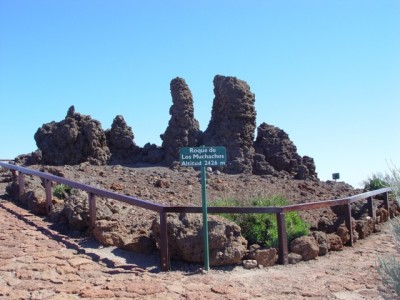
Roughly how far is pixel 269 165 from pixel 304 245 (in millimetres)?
17701

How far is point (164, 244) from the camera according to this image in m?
7.83

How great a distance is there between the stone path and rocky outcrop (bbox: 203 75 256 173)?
17351mm

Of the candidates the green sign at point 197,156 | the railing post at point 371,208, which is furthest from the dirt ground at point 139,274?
the railing post at point 371,208

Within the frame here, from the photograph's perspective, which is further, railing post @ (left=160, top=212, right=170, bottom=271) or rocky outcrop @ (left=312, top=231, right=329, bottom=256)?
rocky outcrop @ (left=312, top=231, right=329, bottom=256)

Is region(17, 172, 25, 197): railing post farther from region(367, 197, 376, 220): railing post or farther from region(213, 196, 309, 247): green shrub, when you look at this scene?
region(367, 197, 376, 220): railing post

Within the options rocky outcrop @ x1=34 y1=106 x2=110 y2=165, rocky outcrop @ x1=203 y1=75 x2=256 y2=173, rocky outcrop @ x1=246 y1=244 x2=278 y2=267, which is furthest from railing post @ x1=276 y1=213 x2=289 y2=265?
rocky outcrop @ x1=34 y1=106 x2=110 y2=165

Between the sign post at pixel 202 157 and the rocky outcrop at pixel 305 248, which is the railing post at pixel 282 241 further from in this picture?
the sign post at pixel 202 157

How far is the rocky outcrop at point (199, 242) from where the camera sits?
26.4 ft

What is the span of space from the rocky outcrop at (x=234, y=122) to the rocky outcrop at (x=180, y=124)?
859 millimetres

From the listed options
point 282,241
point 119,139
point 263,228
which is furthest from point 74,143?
point 282,241

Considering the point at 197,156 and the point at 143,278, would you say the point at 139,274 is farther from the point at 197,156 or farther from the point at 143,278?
the point at 197,156

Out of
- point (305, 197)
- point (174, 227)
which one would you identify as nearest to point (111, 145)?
point (305, 197)

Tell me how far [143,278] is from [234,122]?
20.0m

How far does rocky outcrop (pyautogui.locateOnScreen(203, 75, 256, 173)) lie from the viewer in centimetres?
2634
